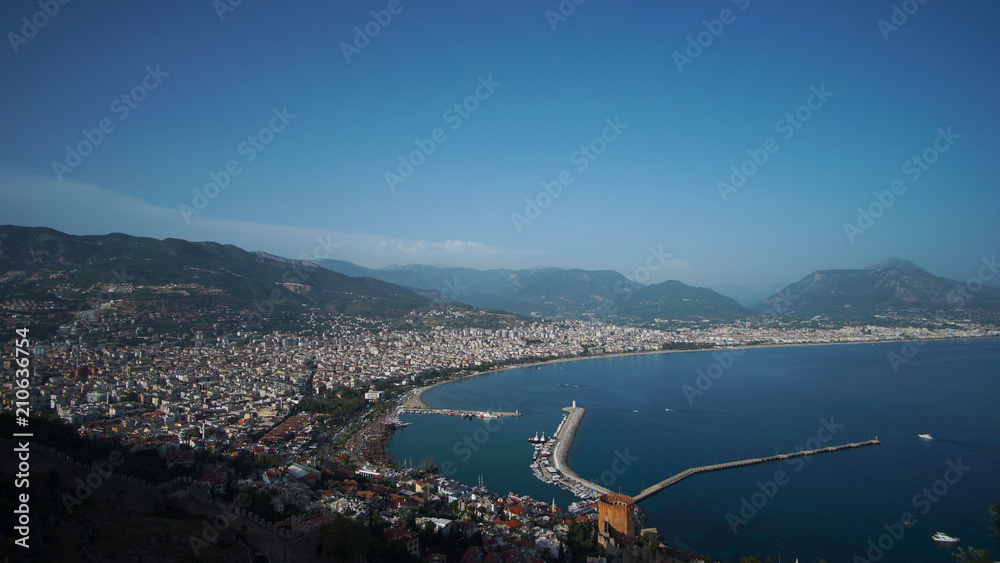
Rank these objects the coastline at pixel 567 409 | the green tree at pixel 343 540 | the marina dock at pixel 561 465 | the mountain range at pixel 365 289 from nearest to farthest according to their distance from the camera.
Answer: the green tree at pixel 343 540
the marina dock at pixel 561 465
the coastline at pixel 567 409
the mountain range at pixel 365 289

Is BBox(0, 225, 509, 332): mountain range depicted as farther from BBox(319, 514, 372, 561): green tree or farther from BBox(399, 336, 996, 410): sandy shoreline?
BBox(319, 514, 372, 561): green tree

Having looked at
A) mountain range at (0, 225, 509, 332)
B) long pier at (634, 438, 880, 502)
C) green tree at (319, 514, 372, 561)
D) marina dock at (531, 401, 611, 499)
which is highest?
mountain range at (0, 225, 509, 332)

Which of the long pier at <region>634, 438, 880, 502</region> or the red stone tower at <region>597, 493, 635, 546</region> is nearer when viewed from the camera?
the red stone tower at <region>597, 493, 635, 546</region>

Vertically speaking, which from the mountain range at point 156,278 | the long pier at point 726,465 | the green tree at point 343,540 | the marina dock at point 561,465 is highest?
the mountain range at point 156,278

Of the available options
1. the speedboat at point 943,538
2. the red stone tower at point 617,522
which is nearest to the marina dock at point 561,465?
the red stone tower at point 617,522

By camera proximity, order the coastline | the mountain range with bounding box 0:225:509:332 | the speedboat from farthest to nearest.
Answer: the mountain range with bounding box 0:225:509:332 < the coastline < the speedboat

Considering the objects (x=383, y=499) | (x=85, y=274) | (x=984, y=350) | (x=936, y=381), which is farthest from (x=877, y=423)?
(x=85, y=274)

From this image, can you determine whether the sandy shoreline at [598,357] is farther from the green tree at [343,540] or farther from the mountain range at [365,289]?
the mountain range at [365,289]

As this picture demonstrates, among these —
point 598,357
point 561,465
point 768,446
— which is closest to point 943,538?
point 768,446

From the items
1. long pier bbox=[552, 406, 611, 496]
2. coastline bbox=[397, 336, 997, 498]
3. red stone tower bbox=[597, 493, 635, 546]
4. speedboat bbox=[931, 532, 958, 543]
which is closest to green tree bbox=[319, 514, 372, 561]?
red stone tower bbox=[597, 493, 635, 546]

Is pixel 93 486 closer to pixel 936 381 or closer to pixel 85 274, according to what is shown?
pixel 936 381
